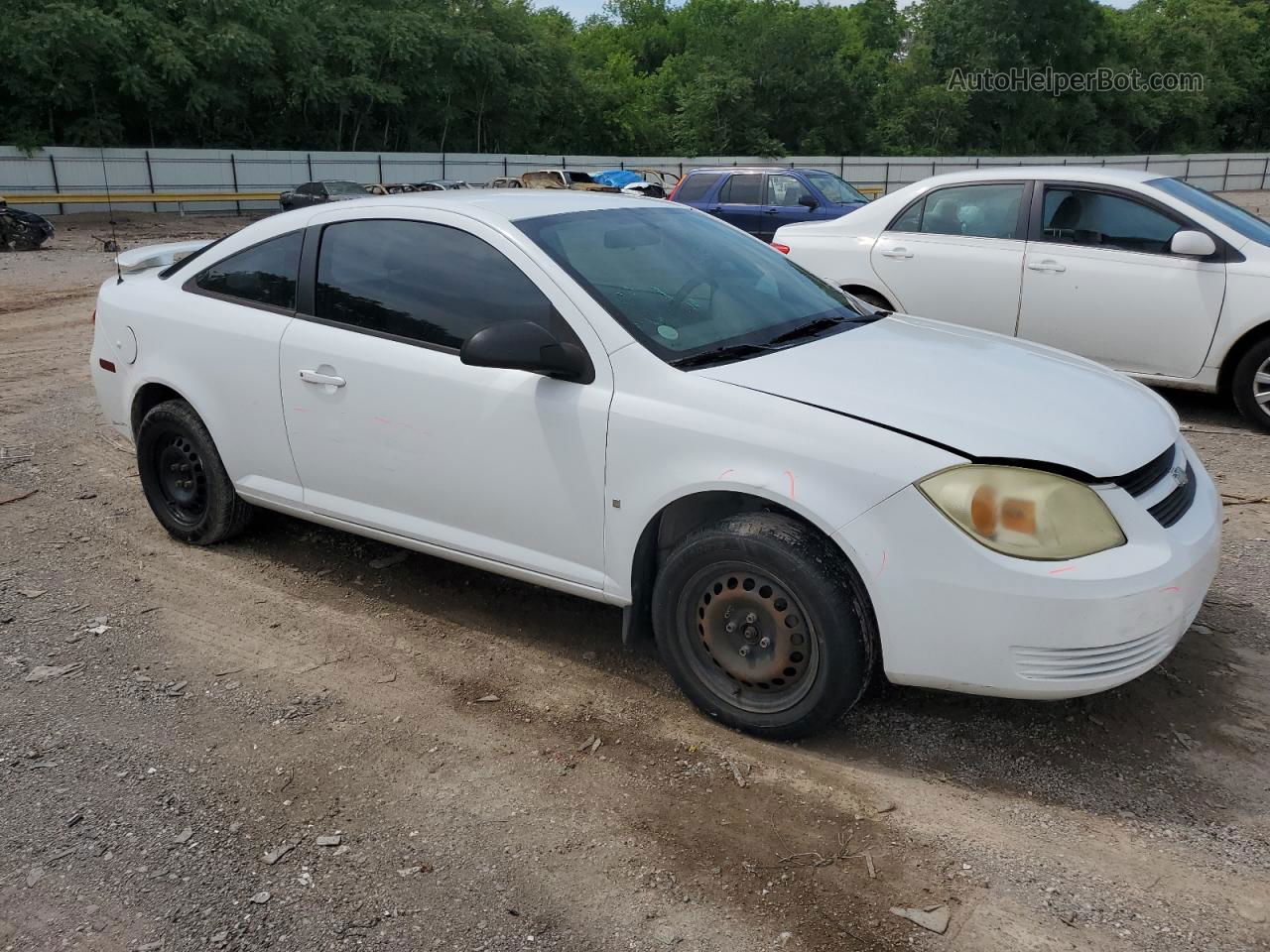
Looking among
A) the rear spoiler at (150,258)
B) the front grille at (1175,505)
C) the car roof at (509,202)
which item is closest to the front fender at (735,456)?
the front grille at (1175,505)

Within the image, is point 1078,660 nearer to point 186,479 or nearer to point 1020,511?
point 1020,511

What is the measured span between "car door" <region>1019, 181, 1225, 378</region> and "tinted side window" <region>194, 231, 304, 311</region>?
4.85m

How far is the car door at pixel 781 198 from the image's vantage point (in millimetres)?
15859

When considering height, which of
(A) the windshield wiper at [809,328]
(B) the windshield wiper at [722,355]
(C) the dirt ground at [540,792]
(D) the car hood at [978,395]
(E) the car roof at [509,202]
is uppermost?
(E) the car roof at [509,202]

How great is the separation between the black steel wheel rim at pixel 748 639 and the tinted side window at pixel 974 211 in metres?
4.97

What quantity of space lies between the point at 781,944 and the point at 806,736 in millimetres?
844

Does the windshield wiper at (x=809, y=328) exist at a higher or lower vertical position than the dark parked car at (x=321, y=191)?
higher

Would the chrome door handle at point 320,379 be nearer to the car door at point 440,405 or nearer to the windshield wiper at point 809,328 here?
the car door at point 440,405

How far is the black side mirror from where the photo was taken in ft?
10.7

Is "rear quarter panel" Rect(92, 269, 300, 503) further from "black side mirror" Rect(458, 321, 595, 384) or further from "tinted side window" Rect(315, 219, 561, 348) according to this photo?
"black side mirror" Rect(458, 321, 595, 384)

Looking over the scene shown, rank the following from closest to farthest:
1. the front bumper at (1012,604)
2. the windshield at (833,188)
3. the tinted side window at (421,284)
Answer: the front bumper at (1012,604) < the tinted side window at (421,284) < the windshield at (833,188)

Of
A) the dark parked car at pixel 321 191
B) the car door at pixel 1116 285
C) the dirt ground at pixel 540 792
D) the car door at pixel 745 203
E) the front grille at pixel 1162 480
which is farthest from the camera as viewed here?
the dark parked car at pixel 321 191

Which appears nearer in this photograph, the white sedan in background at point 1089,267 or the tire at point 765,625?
the tire at point 765,625

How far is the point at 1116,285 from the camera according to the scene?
6.58m
